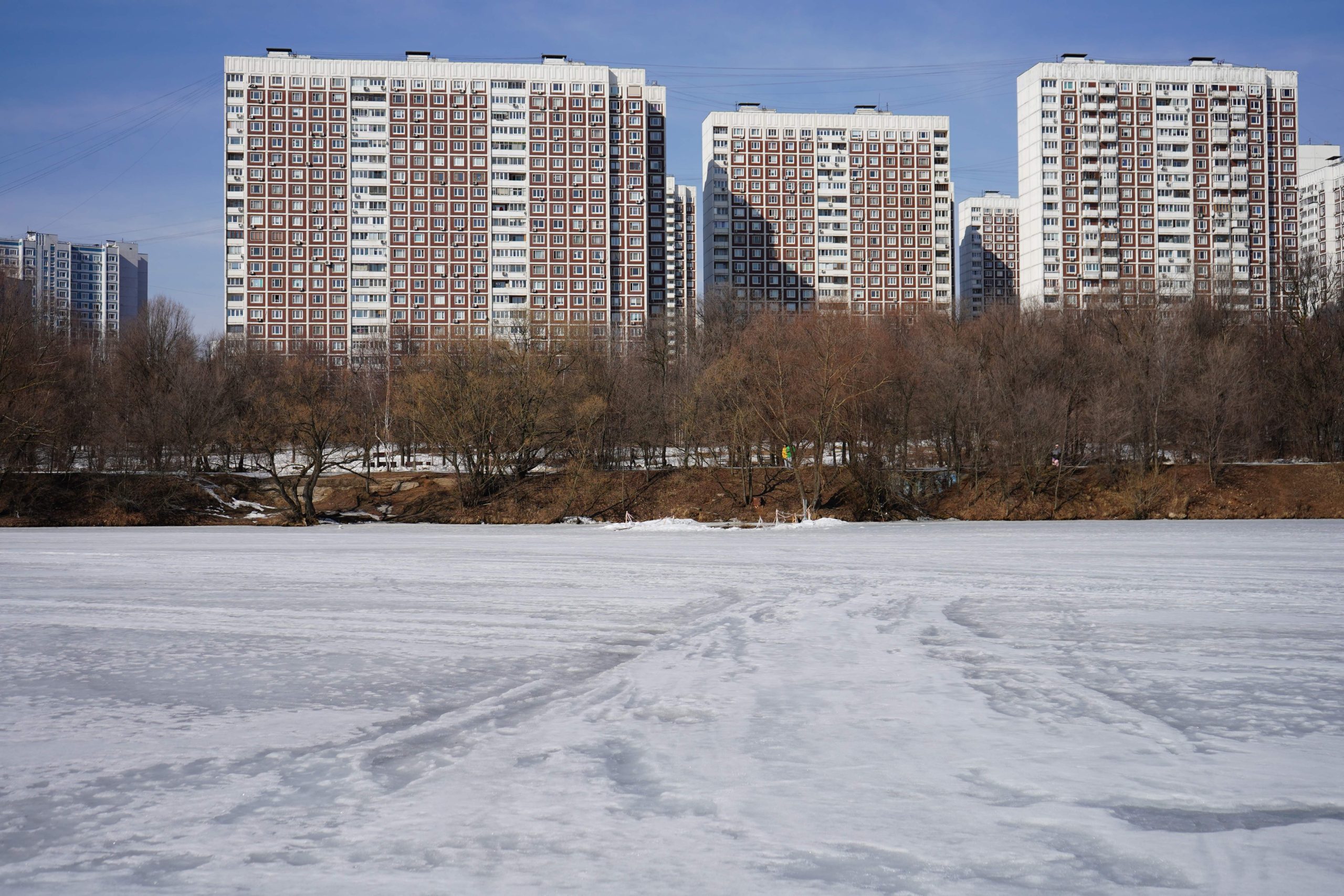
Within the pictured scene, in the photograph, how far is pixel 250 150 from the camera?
383ft

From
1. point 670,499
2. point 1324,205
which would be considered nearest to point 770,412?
point 670,499

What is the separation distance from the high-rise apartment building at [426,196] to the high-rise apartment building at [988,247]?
255ft

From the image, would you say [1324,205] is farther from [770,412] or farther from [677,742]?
[677,742]

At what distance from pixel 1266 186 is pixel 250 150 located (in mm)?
126881

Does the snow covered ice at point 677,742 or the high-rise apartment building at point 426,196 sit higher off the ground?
the high-rise apartment building at point 426,196

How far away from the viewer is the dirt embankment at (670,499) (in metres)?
44.4

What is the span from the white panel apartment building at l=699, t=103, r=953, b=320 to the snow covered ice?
435 ft

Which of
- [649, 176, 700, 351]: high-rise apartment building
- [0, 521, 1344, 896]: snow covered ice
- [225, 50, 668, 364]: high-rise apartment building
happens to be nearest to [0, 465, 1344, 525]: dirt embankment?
[0, 521, 1344, 896]: snow covered ice

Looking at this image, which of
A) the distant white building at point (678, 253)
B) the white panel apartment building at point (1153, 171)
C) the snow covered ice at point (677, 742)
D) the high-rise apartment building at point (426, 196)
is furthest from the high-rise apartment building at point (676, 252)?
the snow covered ice at point (677, 742)

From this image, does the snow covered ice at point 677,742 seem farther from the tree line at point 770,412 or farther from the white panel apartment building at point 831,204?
the white panel apartment building at point 831,204

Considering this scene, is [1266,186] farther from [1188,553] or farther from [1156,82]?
[1188,553]

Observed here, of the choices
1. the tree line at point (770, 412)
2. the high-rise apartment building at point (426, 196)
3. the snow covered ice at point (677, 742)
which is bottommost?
the snow covered ice at point (677, 742)

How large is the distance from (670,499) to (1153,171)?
105 metres

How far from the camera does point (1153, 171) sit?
407ft
